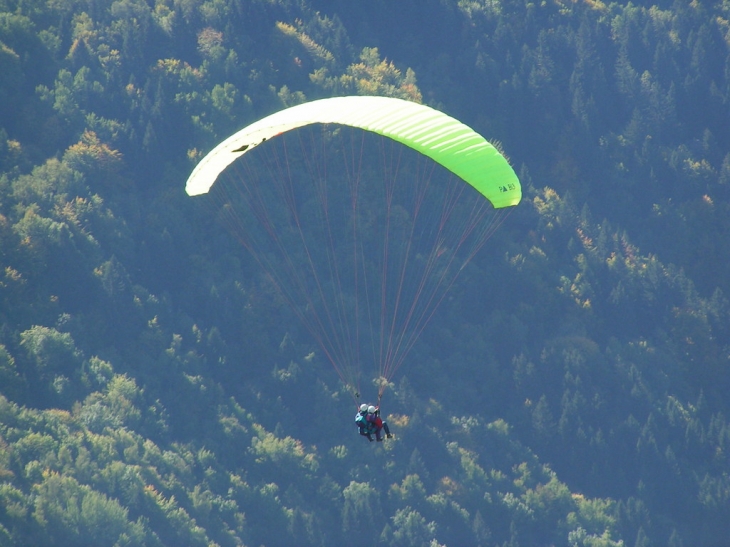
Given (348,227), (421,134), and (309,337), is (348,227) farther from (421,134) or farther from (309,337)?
(421,134)

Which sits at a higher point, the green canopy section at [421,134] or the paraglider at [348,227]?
the paraglider at [348,227]

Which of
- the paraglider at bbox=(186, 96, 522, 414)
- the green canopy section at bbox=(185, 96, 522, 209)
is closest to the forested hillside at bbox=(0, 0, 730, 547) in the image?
the paraglider at bbox=(186, 96, 522, 414)

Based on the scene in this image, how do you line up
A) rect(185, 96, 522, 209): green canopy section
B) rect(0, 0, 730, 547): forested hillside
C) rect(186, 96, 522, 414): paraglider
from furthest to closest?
rect(186, 96, 522, 414): paraglider < rect(0, 0, 730, 547): forested hillside < rect(185, 96, 522, 209): green canopy section

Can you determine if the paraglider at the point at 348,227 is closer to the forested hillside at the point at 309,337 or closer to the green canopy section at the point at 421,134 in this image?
the forested hillside at the point at 309,337

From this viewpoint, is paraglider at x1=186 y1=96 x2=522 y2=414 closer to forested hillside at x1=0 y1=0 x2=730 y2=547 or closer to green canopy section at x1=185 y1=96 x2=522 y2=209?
forested hillside at x1=0 y1=0 x2=730 y2=547

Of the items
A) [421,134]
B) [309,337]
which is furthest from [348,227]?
[421,134]

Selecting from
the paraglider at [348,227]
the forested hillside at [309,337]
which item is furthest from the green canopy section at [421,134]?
the paraglider at [348,227]
